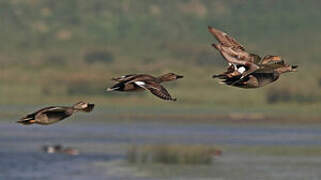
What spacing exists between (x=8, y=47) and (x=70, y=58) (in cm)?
1162

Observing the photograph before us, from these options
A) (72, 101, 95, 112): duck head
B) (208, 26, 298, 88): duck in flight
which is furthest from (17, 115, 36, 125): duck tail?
(208, 26, 298, 88): duck in flight

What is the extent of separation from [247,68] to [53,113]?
2.43 meters

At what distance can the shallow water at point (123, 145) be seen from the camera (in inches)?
2206

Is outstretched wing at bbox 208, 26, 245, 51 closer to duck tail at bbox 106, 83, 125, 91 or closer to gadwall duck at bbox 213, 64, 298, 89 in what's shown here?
gadwall duck at bbox 213, 64, 298, 89

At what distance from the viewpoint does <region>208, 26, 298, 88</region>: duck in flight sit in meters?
14.0

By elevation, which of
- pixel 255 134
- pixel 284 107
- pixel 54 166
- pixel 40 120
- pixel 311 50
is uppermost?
pixel 311 50

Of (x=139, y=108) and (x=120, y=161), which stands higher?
(x=139, y=108)

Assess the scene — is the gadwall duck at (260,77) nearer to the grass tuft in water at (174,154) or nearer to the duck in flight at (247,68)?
the duck in flight at (247,68)

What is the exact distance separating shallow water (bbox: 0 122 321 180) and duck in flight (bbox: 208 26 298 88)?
37.6m

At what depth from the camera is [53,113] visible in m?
14.9

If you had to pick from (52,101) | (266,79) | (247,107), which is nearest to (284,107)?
(247,107)

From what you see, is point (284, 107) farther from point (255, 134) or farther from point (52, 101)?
point (255, 134)

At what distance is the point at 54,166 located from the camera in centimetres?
6012

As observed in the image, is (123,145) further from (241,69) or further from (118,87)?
(241,69)
